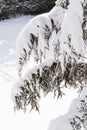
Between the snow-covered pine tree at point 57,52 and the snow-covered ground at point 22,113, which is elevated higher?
the snow-covered pine tree at point 57,52

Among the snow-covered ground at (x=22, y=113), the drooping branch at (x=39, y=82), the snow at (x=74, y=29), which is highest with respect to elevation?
the snow at (x=74, y=29)

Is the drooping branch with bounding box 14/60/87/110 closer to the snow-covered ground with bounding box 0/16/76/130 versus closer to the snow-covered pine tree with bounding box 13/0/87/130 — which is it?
the snow-covered pine tree with bounding box 13/0/87/130

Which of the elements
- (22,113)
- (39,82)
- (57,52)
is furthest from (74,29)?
(22,113)

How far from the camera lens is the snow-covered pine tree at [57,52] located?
2799mm

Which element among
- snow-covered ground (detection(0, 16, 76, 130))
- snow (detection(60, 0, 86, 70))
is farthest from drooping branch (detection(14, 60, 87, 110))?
snow-covered ground (detection(0, 16, 76, 130))

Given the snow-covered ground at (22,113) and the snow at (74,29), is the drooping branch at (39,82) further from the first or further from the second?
the snow-covered ground at (22,113)

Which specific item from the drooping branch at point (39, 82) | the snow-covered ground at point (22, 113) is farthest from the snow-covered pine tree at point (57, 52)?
the snow-covered ground at point (22, 113)

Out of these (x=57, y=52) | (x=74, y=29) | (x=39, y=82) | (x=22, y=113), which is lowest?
(x=22, y=113)

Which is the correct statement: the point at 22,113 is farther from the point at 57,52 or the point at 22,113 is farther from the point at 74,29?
the point at 74,29

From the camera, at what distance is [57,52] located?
3.05 meters

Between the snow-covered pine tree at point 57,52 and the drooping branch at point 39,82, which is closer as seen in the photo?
the snow-covered pine tree at point 57,52

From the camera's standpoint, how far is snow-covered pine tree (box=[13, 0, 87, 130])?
9.18 ft

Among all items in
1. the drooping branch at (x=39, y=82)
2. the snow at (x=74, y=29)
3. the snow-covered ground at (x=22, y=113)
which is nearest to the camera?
the snow at (x=74, y=29)

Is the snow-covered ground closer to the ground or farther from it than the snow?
closer to the ground
